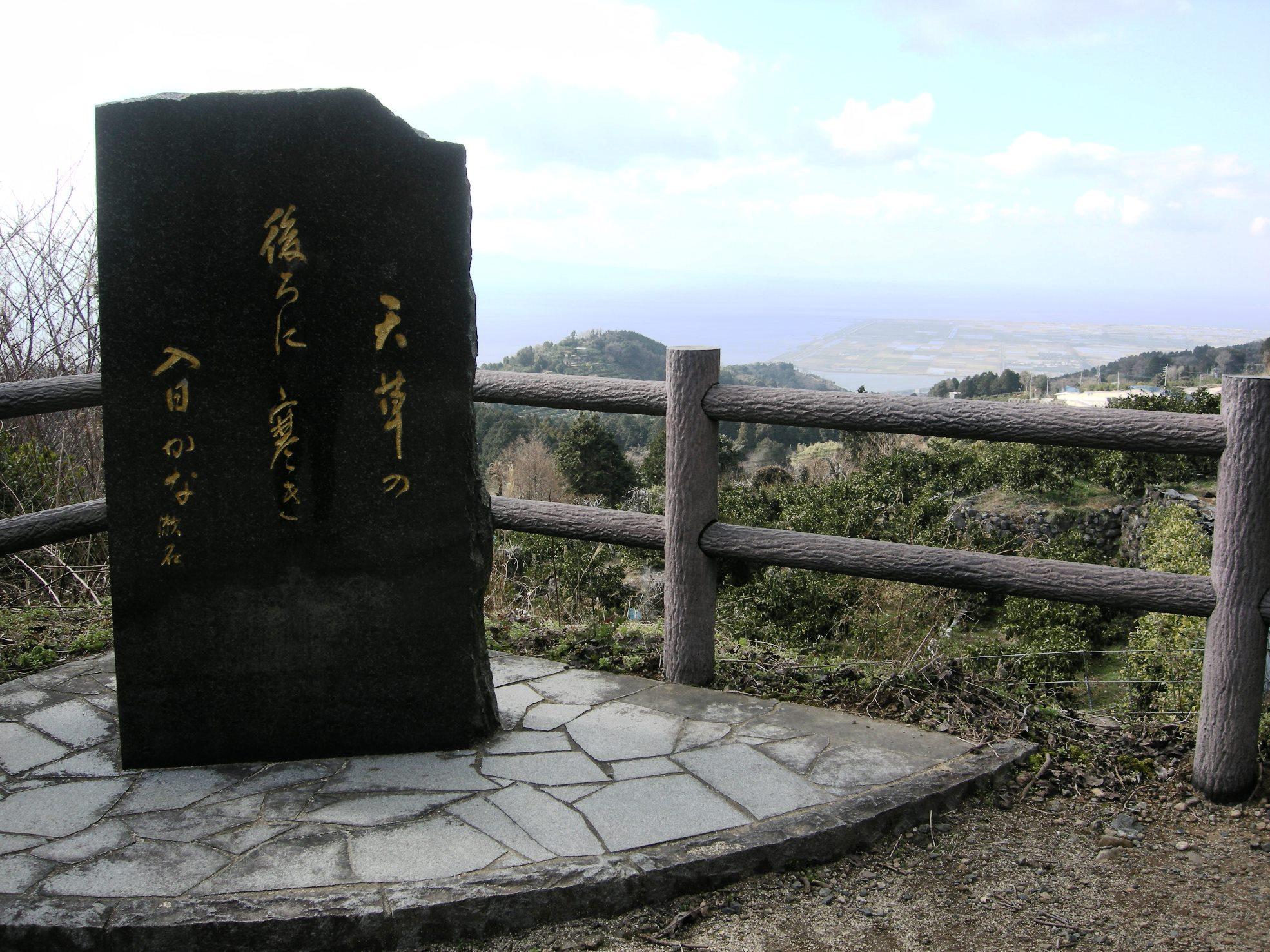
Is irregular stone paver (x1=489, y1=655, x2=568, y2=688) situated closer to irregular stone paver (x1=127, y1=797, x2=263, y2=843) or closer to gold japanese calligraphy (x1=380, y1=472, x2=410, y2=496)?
gold japanese calligraphy (x1=380, y1=472, x2=410, y2=496)

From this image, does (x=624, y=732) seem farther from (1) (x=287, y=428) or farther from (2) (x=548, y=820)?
(1) (x=287, y=428)

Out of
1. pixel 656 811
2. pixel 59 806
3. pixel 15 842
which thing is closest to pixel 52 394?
pixel 59 806

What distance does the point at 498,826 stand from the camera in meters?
2.53

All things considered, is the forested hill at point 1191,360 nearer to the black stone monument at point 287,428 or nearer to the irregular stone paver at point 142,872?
the black stone monument at point 287,428

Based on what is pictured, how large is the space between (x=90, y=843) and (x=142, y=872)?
227mm

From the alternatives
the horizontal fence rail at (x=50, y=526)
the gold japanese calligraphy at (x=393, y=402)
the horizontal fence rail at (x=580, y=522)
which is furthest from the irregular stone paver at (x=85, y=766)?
the horizontal fence rail at (x=580, y=522)

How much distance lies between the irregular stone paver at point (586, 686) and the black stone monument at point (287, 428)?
21.2 inches

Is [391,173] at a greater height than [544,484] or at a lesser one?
greater

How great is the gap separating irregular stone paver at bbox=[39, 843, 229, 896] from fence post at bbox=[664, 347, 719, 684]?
5.39ft

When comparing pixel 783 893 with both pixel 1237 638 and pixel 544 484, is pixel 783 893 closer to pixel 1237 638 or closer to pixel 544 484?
pixel 1237 638

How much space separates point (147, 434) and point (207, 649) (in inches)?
24.9

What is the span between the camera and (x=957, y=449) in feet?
47.9

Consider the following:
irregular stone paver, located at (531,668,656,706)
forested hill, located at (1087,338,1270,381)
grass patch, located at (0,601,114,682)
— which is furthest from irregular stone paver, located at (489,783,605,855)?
forested hill, located at (1087,338,1270,381)

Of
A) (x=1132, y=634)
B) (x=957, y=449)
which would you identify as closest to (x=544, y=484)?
(x=957, y=449)
